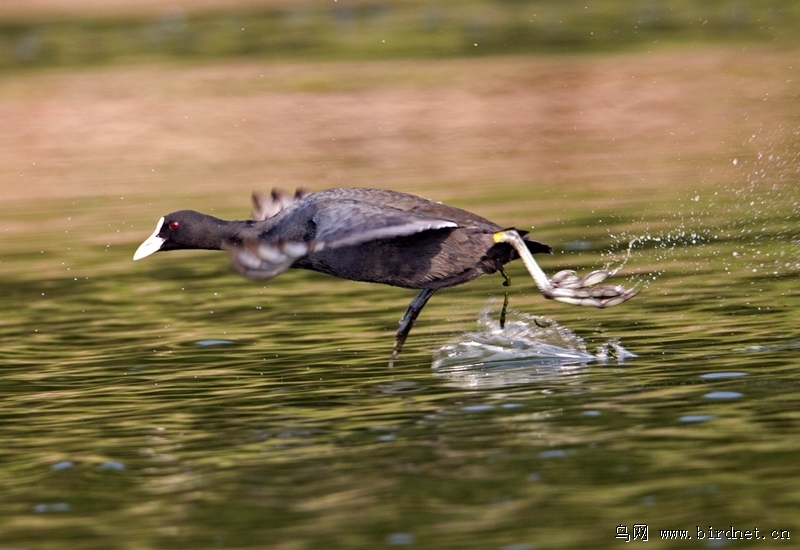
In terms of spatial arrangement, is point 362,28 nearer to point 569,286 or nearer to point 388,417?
point 569,286

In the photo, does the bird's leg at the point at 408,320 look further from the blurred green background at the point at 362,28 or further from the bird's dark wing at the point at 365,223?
the blurred green background at the point at 362,28

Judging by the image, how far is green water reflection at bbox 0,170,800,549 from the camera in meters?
6.08

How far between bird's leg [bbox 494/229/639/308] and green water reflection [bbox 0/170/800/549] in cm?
42

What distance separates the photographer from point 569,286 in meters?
8.56

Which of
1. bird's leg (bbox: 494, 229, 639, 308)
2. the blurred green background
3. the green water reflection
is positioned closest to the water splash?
the green water reflection

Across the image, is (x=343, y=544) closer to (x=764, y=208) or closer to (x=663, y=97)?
(x=764, y=208)

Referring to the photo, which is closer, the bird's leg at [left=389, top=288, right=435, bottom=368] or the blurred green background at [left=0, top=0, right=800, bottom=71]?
the bird's leg at [left=389, top=288, right=435, bottom=368]

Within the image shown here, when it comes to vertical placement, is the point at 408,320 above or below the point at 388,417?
above

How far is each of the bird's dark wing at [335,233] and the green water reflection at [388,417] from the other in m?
0.90

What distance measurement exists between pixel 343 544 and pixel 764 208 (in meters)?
9.68

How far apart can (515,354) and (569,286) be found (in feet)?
2.85

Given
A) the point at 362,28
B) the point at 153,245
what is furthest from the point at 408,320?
the point at 362,28

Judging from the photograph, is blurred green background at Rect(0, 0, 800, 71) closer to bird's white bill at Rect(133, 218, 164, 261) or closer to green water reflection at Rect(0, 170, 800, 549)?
green water reflection at Rect(0, 170, 800, 549)

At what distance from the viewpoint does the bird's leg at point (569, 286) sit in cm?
845
